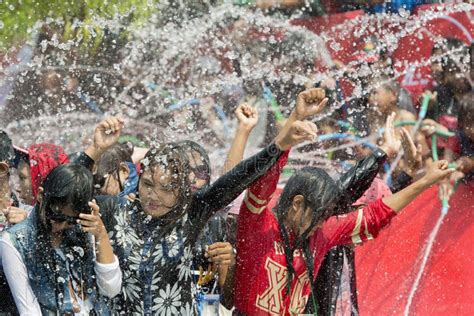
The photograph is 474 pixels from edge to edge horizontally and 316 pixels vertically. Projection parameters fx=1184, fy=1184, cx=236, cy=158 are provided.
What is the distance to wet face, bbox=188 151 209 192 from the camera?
15.0ft

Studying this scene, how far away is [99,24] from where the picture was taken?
30.7 feet

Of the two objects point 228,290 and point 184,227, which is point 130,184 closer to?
point 184,227

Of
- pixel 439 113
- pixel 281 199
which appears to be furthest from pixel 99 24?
pixel 281 199

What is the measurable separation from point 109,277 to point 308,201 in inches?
37.2

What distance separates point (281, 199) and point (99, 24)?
189 inches

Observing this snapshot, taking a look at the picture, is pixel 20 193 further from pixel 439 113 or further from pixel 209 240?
pixel 439 113

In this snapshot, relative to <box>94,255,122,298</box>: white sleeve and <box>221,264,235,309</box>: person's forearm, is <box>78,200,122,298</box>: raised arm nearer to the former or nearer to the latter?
<box>94,255,122,298</box>: white sleeve

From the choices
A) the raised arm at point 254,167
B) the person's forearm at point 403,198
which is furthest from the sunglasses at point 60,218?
the person's forearm at point 403,198

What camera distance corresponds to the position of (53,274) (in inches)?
171

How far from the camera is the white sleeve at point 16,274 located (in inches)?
168

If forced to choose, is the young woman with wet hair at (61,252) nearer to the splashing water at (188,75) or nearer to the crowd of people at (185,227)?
the crowd of people at (185,227)

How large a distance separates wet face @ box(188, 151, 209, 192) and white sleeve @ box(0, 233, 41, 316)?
719 millimetres

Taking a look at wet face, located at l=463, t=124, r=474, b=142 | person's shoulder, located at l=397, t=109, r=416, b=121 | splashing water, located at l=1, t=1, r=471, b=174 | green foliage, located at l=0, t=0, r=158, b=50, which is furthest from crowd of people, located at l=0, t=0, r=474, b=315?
green foliage, located at l=0, t=0, r=158, b=50

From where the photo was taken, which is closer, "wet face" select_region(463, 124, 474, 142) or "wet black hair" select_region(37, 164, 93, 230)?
"wet black hair" select_region(37, 164, 93, 230)
